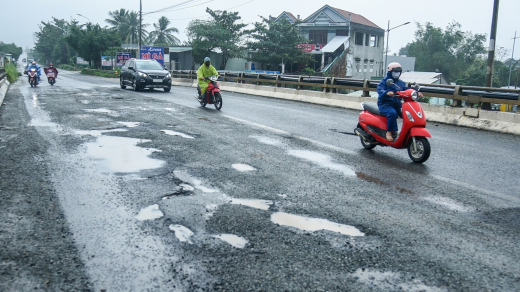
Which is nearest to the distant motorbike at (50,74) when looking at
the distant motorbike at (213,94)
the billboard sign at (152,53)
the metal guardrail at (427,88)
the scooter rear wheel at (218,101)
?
the metal guardrail at (427,88)

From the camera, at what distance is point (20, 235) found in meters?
3.58

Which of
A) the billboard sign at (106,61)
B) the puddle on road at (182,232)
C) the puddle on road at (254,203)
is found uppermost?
the billboard sign at (106,61)

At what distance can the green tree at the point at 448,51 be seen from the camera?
73.8 meters

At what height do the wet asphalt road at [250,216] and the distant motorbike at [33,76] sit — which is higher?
the distant motorbike at [33,76]

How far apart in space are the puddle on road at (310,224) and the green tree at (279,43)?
4233cm

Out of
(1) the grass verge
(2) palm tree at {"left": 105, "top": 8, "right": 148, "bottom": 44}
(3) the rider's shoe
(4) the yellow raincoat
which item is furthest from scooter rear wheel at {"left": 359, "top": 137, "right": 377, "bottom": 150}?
(2) palm tree at {"left": 105, "top": 8, "right": 148, "bottom": 44}

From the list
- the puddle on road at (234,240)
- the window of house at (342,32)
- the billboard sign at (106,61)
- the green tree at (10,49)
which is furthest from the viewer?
the green tree at (10,49)

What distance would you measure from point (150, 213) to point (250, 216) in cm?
89

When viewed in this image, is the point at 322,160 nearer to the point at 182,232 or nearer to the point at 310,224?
the point at 310,224

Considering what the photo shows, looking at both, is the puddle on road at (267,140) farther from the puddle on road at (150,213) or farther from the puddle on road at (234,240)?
the puddle on road at (234,240)

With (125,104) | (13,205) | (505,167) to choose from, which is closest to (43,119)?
(125,104)

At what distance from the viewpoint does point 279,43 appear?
46188 millimetres

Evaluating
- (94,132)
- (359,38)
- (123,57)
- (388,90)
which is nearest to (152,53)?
(123,57)

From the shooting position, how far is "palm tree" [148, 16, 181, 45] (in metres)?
78.6
